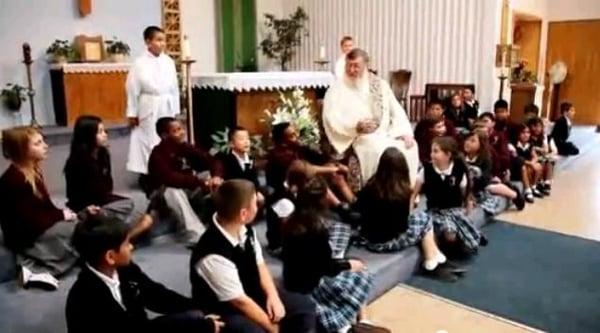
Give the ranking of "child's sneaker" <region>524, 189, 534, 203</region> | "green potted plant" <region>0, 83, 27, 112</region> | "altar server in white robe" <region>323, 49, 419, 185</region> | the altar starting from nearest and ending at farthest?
"altar server in white robe" <region>323, 49, 419, 185</region>, the altar, "child's sneaker" <region>524, 189, 534, 203</region>, "green potted plant" <region>0, 83, 27, 112</region>

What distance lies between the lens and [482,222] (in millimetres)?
4152

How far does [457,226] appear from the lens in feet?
11.3

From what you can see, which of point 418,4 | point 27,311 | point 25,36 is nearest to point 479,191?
point 27,311

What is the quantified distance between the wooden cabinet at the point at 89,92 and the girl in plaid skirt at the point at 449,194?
396cm

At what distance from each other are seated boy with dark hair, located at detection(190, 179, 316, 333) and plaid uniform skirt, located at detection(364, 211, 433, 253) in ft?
3.99

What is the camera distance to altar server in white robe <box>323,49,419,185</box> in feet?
13.5

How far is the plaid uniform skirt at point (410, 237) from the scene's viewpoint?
3119mm

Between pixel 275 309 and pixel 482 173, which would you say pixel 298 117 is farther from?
pixel 275 309

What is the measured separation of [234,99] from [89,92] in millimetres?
2299

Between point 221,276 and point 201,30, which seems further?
point 201,30

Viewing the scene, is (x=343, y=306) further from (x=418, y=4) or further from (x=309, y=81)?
(x=418, y=4)

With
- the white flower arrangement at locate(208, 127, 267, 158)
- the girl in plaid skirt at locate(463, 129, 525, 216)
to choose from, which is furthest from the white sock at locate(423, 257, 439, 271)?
the white flower arrangement at locate(208, 127, 267, 158)

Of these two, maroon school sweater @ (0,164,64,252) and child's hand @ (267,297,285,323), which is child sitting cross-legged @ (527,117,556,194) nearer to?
child's hand @ (267,297,285,323)

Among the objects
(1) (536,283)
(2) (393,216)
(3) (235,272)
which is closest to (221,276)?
(3) (235,272)
